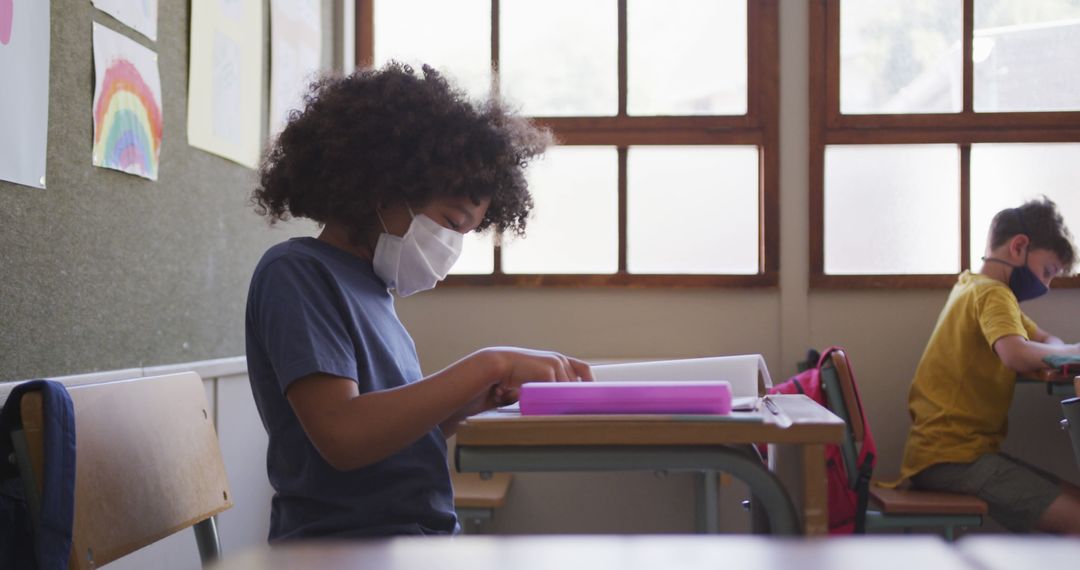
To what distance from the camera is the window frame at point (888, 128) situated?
3.01 meters

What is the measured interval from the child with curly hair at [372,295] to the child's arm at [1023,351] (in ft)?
5.29

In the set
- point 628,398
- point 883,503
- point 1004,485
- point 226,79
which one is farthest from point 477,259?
point 628,398

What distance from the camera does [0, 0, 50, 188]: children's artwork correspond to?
132cm

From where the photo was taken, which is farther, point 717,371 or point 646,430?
point 717,371

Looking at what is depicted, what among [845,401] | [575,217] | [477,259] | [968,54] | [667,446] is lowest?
[845,401]

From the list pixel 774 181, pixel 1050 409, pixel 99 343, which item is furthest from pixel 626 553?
pixel 1050 409

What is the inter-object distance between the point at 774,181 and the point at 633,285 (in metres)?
0.54

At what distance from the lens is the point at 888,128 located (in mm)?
3047

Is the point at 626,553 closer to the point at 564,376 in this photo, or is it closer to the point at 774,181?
the point at 564,376

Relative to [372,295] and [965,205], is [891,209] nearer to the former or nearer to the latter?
[965,205]

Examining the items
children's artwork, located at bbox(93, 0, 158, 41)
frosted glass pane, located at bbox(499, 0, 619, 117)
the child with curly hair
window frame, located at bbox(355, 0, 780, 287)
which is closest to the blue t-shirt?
the child with curly hair

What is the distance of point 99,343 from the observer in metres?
1.61

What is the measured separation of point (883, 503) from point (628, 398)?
171 centimetres

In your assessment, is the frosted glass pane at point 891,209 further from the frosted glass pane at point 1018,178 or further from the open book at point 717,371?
the open book at point 717,371
